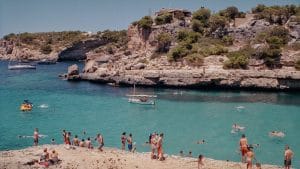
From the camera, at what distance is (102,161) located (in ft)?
94.3

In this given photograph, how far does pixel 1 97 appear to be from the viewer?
229 ft

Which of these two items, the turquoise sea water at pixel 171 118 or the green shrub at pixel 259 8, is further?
the green shrub at pixel 259 8

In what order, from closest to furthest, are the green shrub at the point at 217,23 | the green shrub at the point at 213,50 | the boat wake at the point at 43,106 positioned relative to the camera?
the boat wake at the point at 43,106, the green shrub at the point at 213,50, the green shrub at the point at 217,23

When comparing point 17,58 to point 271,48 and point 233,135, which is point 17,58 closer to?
point 271,48

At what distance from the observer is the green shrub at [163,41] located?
8762 cm

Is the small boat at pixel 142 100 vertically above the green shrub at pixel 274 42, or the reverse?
the green shrub at pixel 274 42

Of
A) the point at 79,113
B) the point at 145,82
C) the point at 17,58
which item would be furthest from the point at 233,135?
the point at 17,58

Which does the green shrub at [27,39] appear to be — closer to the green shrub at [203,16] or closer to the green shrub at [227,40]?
the green shrub at [203,16]

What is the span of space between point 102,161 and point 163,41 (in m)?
61.1

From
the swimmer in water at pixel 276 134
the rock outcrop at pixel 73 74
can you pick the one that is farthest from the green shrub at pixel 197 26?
the swimmer in water at pixel 276 134

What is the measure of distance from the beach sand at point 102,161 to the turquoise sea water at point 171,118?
713 centimetres

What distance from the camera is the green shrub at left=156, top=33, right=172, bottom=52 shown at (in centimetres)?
8762

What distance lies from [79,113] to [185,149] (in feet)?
69.3

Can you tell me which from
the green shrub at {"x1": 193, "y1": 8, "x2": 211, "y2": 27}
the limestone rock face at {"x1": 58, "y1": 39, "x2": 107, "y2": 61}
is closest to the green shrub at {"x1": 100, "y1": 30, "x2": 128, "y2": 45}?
the limestone rock face at {"x1": 58, "y1": 39, "x2": 107, "y2": 61}
